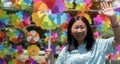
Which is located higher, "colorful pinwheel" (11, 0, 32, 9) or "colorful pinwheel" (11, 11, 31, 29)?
"colorful pinwheel" (11, 0, 32, 9)

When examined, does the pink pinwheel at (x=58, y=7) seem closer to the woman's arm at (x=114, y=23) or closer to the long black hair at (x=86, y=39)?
the long black hair at (x=86, y=39)

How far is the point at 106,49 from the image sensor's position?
256 cm

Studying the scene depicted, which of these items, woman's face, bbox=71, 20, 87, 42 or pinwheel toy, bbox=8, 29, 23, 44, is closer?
woman's face, bbox=71, 20, 87, 42

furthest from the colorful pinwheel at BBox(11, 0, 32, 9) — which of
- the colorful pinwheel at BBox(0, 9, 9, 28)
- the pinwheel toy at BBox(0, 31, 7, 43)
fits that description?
the pinwheel toy at BBox(0, 31, 7, 43)

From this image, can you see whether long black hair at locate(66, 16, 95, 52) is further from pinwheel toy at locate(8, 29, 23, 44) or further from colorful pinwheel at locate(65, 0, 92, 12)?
pinwheel toy at locate(8, 29, 23, 44)

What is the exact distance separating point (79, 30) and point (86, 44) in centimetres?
13

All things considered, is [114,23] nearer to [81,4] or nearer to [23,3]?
[81,4]

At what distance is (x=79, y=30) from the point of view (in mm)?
2652

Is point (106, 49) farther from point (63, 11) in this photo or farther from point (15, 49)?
point (15, 49)

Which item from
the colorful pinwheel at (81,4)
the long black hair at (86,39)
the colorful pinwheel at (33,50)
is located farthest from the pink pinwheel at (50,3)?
the long black hair at (86,39)

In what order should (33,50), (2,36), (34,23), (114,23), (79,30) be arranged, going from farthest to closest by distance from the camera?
(2,36) → (33,50) → (34,23) → (79,30) → (114,23)

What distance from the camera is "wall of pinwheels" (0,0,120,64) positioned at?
385 cm

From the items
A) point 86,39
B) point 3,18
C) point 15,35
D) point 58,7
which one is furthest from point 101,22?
point 86,39

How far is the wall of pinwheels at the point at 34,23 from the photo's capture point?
3.85m
